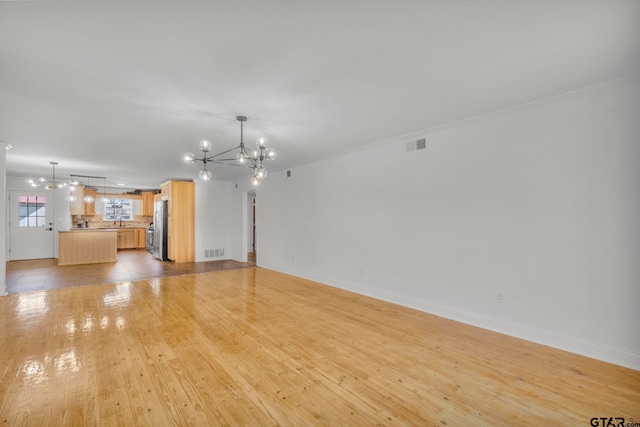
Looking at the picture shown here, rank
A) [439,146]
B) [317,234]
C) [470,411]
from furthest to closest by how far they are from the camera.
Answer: [317,234] < [439,146] < [470,411]

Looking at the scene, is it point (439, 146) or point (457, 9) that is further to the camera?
point (439, 146)

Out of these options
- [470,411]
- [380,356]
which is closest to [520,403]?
[470,411]

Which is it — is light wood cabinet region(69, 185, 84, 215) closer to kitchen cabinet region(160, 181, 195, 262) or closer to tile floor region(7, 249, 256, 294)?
tile floor region(7, 249, 256, 294)

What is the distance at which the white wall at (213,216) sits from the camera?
28.6 ft

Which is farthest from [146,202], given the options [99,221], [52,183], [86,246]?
[52,183]

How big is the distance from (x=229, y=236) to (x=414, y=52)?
26.7 feet

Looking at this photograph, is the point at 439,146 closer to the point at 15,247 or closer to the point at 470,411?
the point at 470,411

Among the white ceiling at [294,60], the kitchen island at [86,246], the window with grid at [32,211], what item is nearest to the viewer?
the white ceiling at [294,60]

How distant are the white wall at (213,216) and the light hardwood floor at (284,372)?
15.1ft

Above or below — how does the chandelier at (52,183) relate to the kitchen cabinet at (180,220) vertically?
above

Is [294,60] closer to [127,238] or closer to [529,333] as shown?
[529,333]

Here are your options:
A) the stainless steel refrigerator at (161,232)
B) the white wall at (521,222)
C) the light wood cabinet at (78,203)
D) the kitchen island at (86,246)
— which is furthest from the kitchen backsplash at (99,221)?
the white wall at (521,222)

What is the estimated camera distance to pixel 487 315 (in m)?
3.50

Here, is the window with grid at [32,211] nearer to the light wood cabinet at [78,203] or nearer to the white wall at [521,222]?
the light wood cabinet at [78,203]
